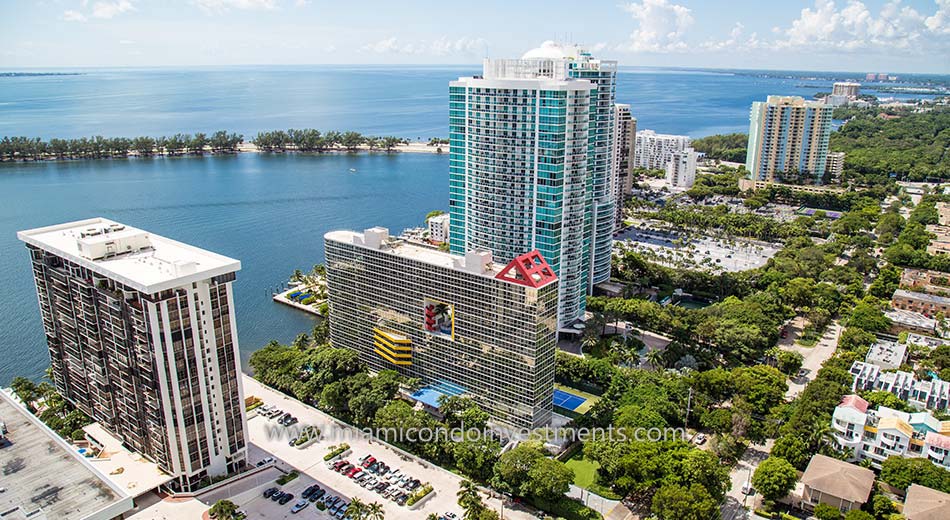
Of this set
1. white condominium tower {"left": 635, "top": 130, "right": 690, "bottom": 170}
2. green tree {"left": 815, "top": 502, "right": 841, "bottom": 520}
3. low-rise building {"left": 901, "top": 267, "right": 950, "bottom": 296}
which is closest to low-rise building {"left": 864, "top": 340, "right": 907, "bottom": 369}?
low-rise building {"left": 901, "top": 267, "right": 950, "bottom": 296}

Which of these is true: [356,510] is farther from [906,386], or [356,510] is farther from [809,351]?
[809,351]

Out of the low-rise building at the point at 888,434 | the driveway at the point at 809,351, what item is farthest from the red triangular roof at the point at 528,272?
the driveway at the point at 809,351

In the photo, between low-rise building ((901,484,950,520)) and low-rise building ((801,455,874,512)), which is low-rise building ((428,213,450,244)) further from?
low-rise building ((901,484,950,520))

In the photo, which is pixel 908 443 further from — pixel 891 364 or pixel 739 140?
pixel 739 140

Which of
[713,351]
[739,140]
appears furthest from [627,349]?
[739,140]

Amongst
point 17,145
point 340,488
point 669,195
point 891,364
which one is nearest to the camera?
point 340,488
